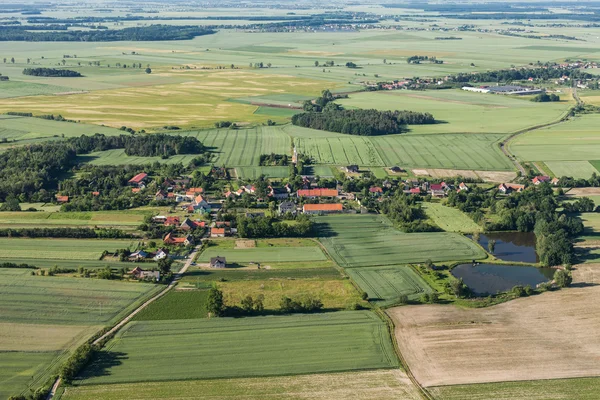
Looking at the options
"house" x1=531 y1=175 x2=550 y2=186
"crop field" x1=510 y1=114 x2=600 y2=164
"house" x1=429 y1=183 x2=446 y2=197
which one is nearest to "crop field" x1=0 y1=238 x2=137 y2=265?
"house" x1=429 y1=183 x2=446 y2=197

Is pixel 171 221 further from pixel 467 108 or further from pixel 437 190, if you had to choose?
pixel 467 108

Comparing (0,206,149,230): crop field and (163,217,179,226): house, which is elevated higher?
(163,217,179,226): house

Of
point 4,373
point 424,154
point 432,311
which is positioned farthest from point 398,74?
point 4,373

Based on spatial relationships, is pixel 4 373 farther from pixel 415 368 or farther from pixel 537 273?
pixel 537 273

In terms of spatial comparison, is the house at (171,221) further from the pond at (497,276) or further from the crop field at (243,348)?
the pond at (497,276)

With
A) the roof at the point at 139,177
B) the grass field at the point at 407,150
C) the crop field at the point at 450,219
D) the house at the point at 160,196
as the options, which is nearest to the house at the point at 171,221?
the house at the point at 160,196

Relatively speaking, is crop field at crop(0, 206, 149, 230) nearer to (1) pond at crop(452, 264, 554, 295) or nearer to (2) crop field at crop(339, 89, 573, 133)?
(1) pond at crop(452, 264, 554, 295)

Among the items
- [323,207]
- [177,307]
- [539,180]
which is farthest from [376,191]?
[177,307]

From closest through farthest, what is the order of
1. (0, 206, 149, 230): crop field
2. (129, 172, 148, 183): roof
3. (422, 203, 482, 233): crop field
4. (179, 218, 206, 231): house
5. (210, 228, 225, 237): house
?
1. (210, 228, 225, 237): house
2. (179, 218, 206, 231): house
3. (0, 206, 149, 230): crop field
4. (422, 203, 482, 233): crop field
5. (129, 172, 148, 183): roof
